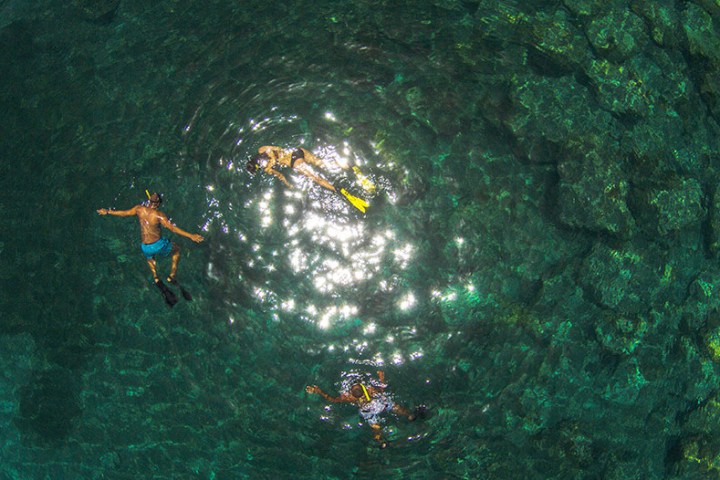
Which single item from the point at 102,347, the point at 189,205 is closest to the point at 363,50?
the point at 189,205

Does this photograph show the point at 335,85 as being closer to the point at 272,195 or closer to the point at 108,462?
the point at 272,195

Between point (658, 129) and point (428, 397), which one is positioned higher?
point (658, 129)

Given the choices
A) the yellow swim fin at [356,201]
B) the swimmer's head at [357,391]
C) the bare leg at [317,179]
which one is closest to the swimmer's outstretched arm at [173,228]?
the bare leg at [317,179]

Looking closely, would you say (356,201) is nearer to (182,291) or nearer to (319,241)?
(319,241)

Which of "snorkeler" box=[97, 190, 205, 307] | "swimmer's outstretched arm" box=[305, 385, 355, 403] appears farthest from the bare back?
"swimmer's outstretched arm" box=[305, 385, 355, 403]

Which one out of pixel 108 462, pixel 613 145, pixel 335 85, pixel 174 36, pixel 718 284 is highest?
pixel 174 36

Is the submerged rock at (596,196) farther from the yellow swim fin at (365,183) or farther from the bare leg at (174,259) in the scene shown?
the bare leg at (174,259)

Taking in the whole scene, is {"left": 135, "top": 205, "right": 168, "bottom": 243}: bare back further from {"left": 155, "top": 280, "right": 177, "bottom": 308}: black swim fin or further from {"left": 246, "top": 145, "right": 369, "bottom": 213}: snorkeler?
{"left": 246, "top": 145, "right": 369, "bottom": 213}: snorkeler

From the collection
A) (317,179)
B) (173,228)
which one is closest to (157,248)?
(173,228)
